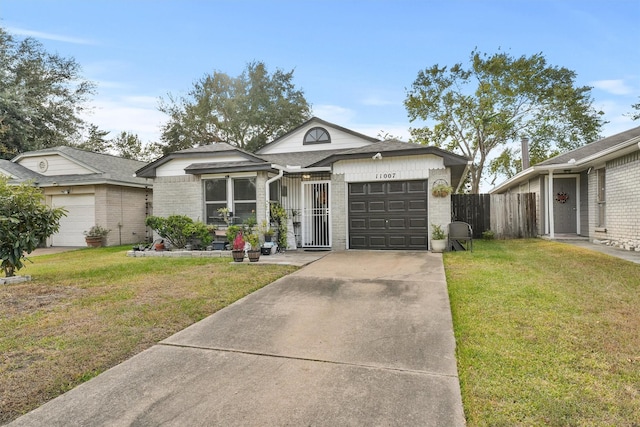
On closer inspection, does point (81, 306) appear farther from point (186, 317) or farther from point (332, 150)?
point (332, 150)

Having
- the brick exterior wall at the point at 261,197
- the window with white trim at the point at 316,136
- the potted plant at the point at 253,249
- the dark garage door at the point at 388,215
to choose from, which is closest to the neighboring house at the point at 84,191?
the brick exterior wall at the point at 261,197

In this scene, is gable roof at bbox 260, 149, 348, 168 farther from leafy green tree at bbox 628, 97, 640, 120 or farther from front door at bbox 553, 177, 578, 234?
leafy green tree at bbox 628, 97, 640, 120

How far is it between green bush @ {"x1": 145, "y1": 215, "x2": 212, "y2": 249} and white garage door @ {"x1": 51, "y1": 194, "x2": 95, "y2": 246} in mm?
6084

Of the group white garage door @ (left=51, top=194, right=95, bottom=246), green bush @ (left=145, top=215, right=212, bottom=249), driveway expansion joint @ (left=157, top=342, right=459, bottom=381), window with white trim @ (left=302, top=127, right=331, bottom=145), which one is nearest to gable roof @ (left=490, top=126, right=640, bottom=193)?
window with white trim @ (left=302, top=127, right=331, bottom=145)

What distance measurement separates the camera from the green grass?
2.31 metres

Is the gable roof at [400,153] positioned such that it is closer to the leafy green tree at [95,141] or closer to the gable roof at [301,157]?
the gable roof at [301,157]

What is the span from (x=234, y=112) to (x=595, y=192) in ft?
87.6

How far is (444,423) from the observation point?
2.21 meters

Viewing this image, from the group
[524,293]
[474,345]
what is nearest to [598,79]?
[524,293]

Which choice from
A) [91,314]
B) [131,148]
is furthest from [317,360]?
[131,148]

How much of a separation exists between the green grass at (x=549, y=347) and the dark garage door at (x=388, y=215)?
12.6 ft

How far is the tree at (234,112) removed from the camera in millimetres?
30500

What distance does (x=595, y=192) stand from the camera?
39.2 ft

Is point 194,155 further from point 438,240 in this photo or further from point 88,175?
point 438,240
